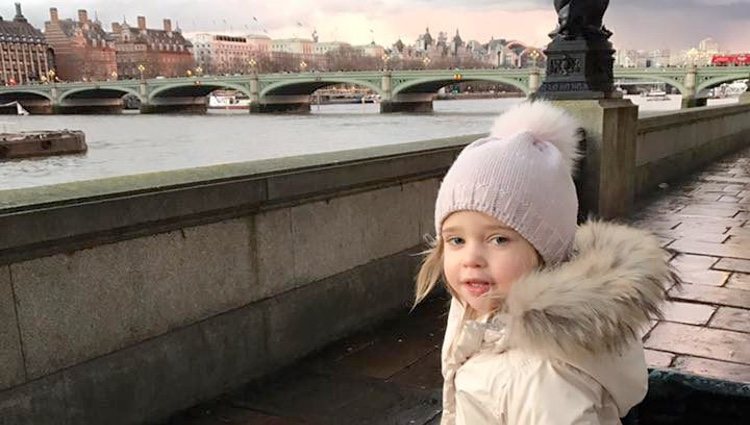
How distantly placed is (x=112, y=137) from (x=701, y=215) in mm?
38785

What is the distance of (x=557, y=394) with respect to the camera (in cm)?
125

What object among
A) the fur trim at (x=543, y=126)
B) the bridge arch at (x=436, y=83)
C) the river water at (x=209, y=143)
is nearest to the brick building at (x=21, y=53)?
the river water at (x=209, y=143)

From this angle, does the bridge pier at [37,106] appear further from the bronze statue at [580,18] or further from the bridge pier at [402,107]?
the bronze statue at [580,18]

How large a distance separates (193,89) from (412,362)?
2570 inches

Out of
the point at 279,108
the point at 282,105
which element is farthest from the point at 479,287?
the point at 282,105

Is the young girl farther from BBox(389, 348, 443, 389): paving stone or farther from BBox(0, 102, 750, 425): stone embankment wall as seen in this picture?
BBox(389, 348, 443, 389): paving stone

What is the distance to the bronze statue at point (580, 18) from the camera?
5820 millimetres

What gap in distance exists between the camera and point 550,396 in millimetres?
1241

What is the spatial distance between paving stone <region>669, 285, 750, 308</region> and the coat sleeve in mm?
3302

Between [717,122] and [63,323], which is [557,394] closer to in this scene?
[63,323]

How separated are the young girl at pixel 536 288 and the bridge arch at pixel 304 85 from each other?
5437 centimetres

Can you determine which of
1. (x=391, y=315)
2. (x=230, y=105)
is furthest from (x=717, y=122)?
(x=230, y=105)

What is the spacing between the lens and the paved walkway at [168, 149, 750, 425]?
2.92 m

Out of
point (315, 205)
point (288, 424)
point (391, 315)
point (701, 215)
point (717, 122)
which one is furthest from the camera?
point (717, 122)
